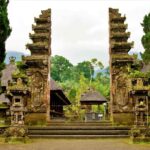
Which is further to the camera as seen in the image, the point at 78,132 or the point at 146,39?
the point at 146,39

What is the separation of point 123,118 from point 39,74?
5.69 m

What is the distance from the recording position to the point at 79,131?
1912 cm

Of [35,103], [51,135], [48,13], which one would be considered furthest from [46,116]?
[48,13]

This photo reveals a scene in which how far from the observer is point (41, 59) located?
71.9ft

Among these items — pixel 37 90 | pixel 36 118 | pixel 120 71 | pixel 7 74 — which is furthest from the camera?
pixel 7 74

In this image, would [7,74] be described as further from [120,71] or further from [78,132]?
[78,132]

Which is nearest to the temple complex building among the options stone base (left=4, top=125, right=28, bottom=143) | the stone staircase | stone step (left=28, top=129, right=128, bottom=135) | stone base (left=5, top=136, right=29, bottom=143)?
the stone staircase

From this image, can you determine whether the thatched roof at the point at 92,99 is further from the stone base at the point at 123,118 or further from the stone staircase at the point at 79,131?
the stone staircase at the point at 79,131

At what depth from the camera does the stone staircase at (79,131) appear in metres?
18.8

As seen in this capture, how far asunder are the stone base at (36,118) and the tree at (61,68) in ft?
281

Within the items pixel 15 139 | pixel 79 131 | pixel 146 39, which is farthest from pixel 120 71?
pixel 146 39

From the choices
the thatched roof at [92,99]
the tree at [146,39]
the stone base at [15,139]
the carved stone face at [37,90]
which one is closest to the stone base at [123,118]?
the carved stone face at [37,90]

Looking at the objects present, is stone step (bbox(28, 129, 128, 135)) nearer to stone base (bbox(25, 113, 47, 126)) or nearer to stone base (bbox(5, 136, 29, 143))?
stone base (bbox(25, 113, 47, 126))

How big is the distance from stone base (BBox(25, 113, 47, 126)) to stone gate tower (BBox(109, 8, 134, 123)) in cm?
412
